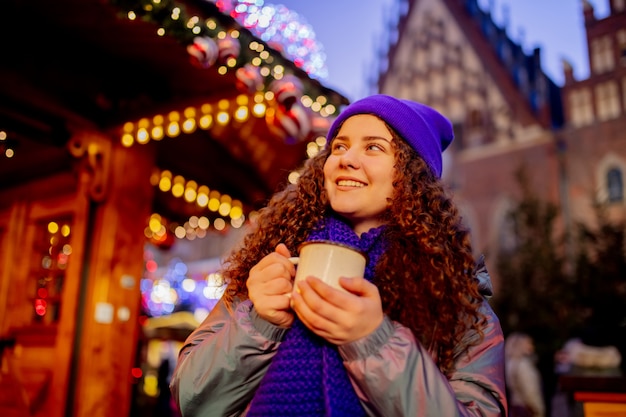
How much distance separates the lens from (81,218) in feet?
13.5

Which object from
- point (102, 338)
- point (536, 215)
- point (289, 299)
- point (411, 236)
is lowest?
point (102, 338)

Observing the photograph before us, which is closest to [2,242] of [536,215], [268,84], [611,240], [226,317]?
[268,84]

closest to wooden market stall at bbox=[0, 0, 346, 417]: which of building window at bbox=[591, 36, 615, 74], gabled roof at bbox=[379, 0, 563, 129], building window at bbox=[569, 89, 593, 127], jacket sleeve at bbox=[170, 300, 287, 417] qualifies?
jacket sleeve at bbox=[170, 300, 287, 417]

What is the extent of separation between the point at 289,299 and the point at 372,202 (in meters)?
0.39

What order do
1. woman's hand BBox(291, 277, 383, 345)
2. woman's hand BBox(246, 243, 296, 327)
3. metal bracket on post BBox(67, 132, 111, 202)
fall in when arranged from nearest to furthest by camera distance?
woman's hand BBox(291, 277, 383, 345) < woman's hand BBox(246, 243, 296, 327) < metal bracket on post BBox(67, 132, 111, 202)

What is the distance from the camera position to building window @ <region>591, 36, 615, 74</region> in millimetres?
17844

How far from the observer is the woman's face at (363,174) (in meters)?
1.25

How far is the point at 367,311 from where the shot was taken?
902mm

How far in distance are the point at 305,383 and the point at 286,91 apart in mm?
2896

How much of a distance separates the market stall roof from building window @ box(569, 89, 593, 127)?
16119 millimetres

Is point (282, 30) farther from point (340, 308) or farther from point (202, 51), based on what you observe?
point (340, 308)

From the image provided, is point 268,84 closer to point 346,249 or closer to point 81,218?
point 81,218

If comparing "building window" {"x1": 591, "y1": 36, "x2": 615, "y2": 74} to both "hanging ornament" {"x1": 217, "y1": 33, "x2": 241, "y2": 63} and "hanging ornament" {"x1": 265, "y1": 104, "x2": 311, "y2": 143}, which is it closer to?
"hanging ornament" {"x1": 265, "y1": 104, "x2": 311, "y2": 143}

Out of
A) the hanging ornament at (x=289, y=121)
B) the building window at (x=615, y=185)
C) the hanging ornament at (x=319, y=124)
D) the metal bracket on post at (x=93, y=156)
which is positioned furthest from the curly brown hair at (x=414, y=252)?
the building window at (x=615, y=185)
